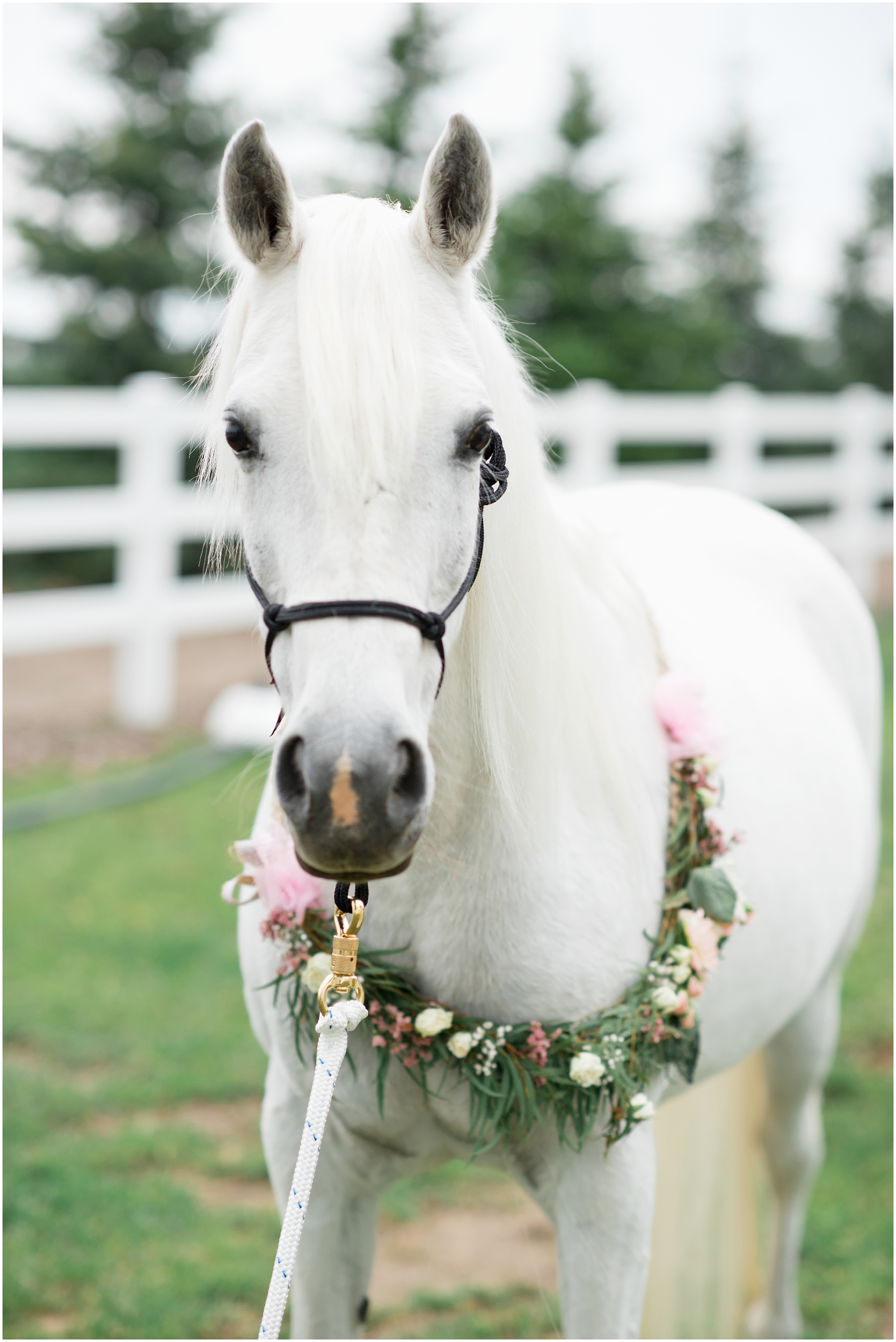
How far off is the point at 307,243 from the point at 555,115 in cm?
1452

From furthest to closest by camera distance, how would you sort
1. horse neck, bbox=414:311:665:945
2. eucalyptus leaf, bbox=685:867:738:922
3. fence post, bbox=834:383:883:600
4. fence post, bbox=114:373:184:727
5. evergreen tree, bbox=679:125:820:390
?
evergreen tree, bbox=679:125:820:390, fence post, bbox=834:383:883:600, fence post, bbox=114:373:184:727, eucalyptus leaf, bbox=685:867:738:922, horse neck, bbox=414:311:665:945

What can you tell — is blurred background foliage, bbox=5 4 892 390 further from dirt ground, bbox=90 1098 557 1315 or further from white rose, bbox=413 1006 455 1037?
white rose, bbox=413 1006 455 1037

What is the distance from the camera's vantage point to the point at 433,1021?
4.99ft

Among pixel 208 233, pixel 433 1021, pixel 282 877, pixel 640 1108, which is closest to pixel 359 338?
pixel 282 877

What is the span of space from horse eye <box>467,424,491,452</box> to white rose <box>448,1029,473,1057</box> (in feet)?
2.62

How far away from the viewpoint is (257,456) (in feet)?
4.25

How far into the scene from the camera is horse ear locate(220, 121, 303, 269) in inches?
52.4

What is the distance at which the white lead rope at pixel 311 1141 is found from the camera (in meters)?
1.36

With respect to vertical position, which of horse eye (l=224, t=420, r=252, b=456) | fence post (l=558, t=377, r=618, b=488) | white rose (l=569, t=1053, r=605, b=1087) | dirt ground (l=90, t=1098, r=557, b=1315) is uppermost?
fence post (l=558, t=377, r=618, b=488)

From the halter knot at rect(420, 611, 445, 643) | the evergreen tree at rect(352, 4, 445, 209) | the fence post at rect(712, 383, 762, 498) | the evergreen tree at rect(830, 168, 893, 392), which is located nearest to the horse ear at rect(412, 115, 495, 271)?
the halter knot at rect(420, 611, 445, 643)

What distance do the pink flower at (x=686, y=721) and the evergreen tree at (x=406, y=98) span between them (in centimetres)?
1278

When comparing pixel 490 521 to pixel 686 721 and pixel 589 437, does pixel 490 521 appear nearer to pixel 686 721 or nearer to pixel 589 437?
pixel 686 721

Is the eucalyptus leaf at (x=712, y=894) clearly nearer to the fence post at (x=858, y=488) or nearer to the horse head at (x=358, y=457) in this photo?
the horse head at (x=358, y=457)

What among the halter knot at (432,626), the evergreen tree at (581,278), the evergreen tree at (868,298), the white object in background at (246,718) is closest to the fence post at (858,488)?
the evergreen tree at (581,278)
